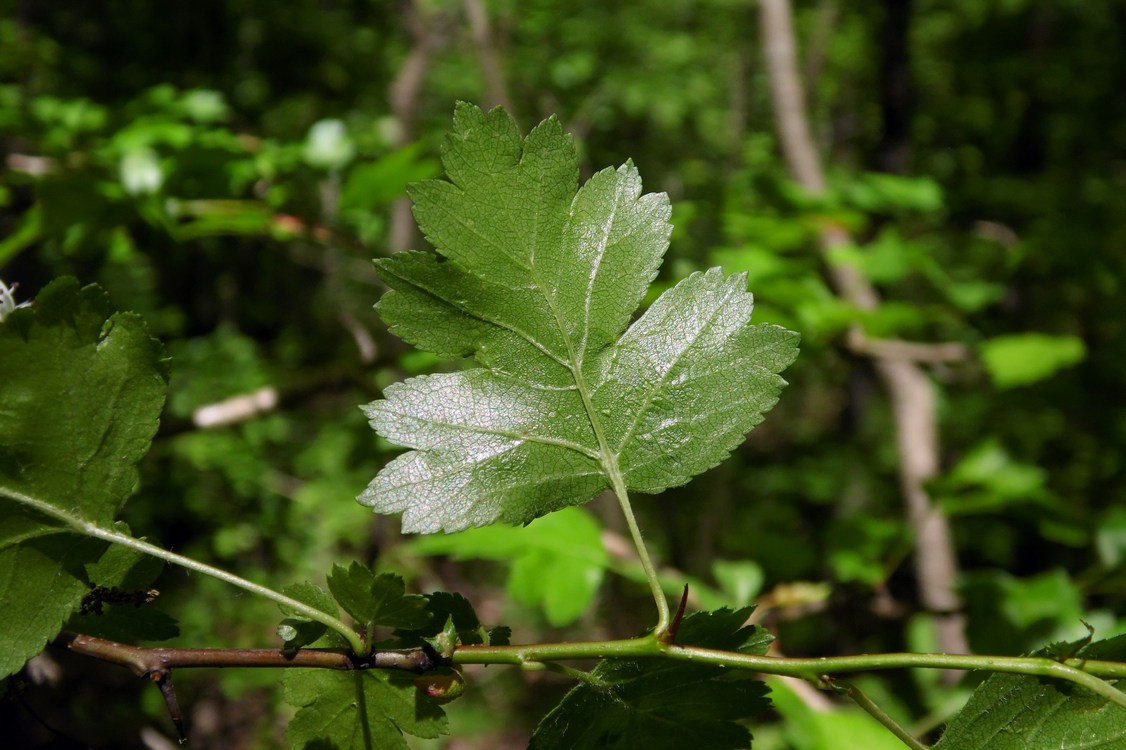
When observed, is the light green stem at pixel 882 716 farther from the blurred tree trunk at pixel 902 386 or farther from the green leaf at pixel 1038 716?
the blurred tree trunk at pixel 902 386

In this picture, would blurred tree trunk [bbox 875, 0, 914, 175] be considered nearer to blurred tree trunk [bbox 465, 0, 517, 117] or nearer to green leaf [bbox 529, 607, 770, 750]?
blurred tree trunk [bbox 465, 0, 517, 117]

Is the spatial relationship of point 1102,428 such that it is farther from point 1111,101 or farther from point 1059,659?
point 1111,101

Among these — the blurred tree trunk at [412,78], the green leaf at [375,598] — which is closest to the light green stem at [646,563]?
the green leaf at [375,598]

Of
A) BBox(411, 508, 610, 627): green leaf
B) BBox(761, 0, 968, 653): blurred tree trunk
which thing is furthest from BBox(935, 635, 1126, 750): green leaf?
BBox(761, 0, 968, 653): blurred tree trunk

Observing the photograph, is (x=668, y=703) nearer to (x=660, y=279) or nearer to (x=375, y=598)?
(x=375, y=598)

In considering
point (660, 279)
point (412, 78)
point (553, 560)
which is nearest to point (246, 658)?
point (553, 560)

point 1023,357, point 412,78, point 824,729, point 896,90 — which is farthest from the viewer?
point 412,78

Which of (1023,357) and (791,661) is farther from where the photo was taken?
(1023,357)

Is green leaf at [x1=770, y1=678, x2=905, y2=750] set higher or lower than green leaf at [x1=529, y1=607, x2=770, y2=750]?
lower
